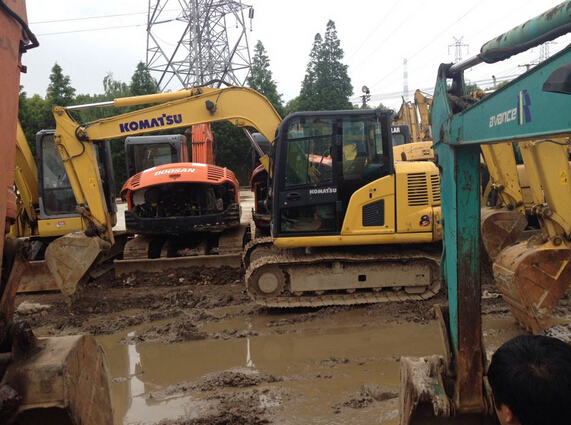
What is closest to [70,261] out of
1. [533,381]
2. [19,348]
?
[19,348]

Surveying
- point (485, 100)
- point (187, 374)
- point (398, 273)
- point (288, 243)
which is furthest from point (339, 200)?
point (485, 100)

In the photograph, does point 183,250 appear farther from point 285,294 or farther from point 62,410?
point 62,410

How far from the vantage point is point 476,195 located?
2570 millimetres

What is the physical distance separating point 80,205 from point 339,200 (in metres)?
3.88

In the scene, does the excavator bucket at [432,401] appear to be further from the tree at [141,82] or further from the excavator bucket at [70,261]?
the tree at [141,82]

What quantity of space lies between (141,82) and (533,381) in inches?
1216

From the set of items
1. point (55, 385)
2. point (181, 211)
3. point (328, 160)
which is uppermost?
point (328, 160)

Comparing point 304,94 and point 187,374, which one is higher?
point 304,94

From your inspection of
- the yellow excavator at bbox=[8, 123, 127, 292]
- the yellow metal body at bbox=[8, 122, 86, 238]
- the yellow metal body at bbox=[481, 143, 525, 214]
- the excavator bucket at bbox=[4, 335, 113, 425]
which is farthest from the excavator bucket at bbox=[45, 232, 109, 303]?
the yellow metal body at bbox=[481, 143, 525, 214]

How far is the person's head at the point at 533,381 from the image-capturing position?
1474 mm

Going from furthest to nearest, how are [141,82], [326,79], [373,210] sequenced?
[326,79], [141,82], [373,210]

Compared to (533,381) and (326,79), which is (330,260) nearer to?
(533,381)

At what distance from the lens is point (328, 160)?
6477 millimetres

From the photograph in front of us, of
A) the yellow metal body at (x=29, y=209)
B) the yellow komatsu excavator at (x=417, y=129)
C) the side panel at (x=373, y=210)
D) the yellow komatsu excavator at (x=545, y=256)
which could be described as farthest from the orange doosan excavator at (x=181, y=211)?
the yellow komatsu excavator at (x=545, y=256)
